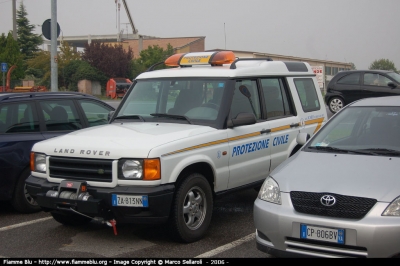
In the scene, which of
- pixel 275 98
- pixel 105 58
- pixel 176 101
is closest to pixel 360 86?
pixel 275 98

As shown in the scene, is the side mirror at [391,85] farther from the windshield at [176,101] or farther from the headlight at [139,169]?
the headlight at [139,169]

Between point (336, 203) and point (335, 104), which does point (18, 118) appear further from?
point (335, 104)

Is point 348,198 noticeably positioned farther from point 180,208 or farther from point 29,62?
point 29,62

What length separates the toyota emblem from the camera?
14.4 ft

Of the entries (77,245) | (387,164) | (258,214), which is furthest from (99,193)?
(387,164)

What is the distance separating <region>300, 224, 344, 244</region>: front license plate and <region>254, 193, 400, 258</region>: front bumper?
1.3 inches

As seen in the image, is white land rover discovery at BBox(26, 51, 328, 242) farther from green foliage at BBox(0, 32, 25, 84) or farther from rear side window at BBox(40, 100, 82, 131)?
green foliage at BBox(0, 32, 25, 84)

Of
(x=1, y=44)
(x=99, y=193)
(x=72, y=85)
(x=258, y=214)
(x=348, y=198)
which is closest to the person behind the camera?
(x=348, y=198)

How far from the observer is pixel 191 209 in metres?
5.76

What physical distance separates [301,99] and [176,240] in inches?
128

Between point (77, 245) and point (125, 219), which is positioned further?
point (77, 245)

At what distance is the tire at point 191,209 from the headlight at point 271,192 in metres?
0.97

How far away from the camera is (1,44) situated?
46.8 meters

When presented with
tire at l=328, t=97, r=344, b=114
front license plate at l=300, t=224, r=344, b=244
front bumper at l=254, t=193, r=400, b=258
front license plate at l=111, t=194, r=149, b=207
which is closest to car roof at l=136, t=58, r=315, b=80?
front license plate at l=111, t=194, r=149, b=207
